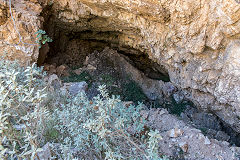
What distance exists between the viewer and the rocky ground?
2.59 m

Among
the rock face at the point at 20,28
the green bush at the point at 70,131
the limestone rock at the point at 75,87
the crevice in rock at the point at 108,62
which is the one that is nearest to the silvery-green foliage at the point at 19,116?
the green bush at the point at 70,131

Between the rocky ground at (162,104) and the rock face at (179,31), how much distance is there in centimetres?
48

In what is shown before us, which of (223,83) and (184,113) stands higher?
(223,83)

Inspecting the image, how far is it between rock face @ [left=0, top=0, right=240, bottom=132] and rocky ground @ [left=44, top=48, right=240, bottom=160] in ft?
1.57

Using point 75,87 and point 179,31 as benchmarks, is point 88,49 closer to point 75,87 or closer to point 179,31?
point 75,87

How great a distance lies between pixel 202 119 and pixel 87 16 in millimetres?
3933

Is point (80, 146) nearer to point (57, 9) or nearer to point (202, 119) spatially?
point (202, 119)

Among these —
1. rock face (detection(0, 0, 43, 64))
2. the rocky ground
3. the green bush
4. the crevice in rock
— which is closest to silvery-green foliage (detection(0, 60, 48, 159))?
the green bush

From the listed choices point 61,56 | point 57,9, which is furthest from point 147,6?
point 61,56

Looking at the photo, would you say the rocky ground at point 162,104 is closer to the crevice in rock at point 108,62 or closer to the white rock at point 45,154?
the crevice in rock at point 108,62

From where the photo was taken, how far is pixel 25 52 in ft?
14.4

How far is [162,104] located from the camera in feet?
18.0

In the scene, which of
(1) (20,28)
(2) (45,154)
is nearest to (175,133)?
(2) (45,154)

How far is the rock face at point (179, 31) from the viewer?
2852 millimetres
